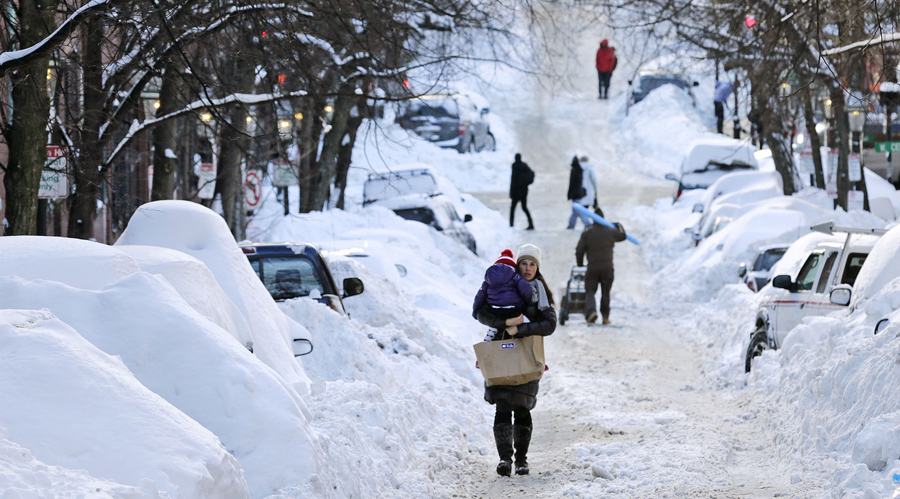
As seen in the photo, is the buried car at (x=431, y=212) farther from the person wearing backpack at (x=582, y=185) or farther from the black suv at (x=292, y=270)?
the black suv at (x=292, y=270)

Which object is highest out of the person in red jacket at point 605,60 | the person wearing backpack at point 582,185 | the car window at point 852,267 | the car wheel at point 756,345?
the person in red jacket at point 605,60

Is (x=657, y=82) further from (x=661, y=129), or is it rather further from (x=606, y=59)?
(x=661, y=129)

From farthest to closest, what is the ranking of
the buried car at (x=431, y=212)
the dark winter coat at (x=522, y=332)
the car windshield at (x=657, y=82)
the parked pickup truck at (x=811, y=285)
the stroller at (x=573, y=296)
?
the car windshield at (x=657, y=82) < the buried car at (x=431, y=212) < the stroller at (x=573, y=296) < the parked pickup truck at (x=811, y=285) < the dark winter coat at (x=522, y=332)

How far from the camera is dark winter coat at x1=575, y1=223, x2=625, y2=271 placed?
17250 mm

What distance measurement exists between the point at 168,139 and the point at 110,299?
961 centimetres

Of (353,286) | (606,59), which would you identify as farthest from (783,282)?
(606,59)

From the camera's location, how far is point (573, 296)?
17.6 metres

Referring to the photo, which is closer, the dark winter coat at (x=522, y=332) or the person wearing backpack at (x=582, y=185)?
the dark winter coat at (x=522, y=332)

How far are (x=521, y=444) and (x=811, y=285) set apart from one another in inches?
201

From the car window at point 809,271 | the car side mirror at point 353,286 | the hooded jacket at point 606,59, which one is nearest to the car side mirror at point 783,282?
the car window at point 809,271

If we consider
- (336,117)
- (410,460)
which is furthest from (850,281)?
(336,117)

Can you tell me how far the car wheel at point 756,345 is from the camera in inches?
466

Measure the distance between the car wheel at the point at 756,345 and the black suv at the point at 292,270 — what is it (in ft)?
13.3

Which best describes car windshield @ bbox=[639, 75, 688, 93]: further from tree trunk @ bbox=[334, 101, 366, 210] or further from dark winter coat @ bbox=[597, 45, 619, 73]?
tree trunk @ bbox=[334, 101, 366, 210]
